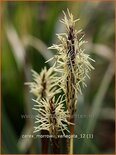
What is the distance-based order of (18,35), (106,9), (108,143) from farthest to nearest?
1. (106,9)
2. (18,35)
3. (108,143)

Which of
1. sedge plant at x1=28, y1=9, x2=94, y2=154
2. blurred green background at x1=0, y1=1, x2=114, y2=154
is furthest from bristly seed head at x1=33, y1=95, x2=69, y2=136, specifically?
blurred green background at x1=0, y1=1, x2=114, y2=154

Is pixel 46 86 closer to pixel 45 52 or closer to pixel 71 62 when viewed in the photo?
pixel 71 62

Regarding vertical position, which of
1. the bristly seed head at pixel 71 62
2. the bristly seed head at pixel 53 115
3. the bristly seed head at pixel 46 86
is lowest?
the bristly seed head at pixel 53 115

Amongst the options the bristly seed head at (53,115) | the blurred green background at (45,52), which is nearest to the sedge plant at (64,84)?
the bristly seed head at (53,115)

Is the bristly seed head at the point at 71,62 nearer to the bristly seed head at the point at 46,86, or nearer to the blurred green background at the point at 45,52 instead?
the bristly seed head at the point at 46,86

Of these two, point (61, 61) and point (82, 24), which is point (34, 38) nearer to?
point (82, 24)

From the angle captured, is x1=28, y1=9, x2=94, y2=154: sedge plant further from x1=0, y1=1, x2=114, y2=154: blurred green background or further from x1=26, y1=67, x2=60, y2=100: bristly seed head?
x1=0, y1=1, x2=114, y2=154: blurred green background

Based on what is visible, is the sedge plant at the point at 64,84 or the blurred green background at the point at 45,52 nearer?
the sedge plant at the point at 64,84

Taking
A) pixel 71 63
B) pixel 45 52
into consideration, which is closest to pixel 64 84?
pixel 71 63

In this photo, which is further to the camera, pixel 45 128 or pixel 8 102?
pixel 8 102

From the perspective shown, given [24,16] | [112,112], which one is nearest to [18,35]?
[24,16]
